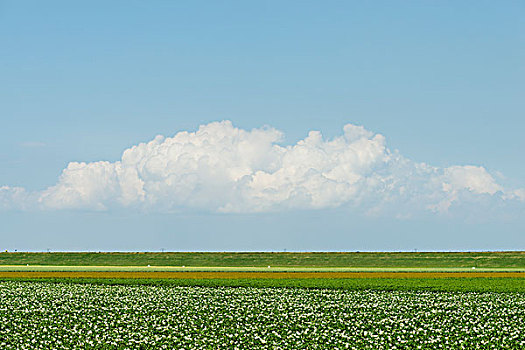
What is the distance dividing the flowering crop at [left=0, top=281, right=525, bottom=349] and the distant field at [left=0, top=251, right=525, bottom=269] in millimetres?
63852

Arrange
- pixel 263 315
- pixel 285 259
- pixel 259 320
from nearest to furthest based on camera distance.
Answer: pixel 259 320
pixel 263 315
pixel 285 259

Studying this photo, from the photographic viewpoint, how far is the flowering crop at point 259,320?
2691 cm

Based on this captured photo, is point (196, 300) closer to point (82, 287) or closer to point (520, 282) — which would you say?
point (82, 287)

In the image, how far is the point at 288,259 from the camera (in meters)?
113

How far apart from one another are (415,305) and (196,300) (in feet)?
42.7

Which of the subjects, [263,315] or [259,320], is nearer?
[259,320]

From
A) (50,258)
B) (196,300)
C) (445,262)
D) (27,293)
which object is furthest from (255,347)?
(50,258)

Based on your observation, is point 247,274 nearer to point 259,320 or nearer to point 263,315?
point 263,315

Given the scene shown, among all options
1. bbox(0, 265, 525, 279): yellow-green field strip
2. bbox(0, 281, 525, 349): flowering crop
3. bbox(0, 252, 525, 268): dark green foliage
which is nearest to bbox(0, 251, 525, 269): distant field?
bbox(0, 252, 525, 268): dark green foliage

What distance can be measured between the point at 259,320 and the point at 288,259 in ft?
268

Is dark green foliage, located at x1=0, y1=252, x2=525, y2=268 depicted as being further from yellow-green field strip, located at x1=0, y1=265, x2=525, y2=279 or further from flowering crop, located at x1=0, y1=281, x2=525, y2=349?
flowering crop, located at x1=0, y1=281, x2=525, y2=349

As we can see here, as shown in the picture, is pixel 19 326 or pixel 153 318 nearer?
pixel 19 326

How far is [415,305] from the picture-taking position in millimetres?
37906

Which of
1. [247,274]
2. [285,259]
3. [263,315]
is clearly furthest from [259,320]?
[285,259]
